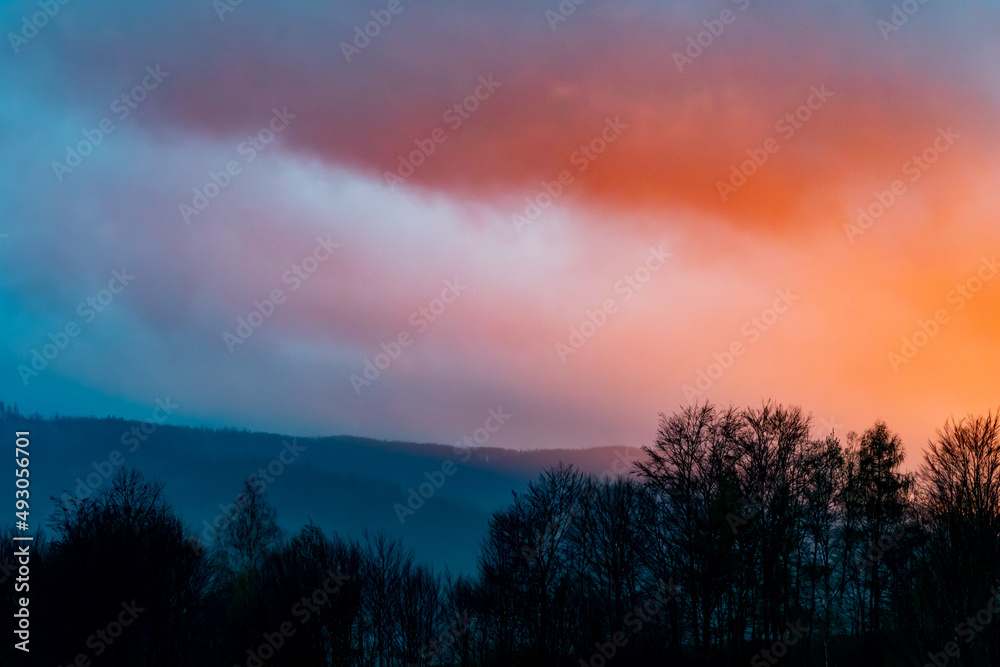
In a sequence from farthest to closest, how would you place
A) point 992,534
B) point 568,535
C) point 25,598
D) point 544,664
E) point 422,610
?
point 568,535, point 422,610, point 25,598, point 544,664, point 992,534

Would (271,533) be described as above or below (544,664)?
above

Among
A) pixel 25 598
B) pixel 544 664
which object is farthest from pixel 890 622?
pixel 25 598

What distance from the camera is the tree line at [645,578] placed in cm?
4619

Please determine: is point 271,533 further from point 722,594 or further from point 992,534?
point 992,534

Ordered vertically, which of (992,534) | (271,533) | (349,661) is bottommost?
(349,661)

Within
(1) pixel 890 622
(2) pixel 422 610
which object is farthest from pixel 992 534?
(2) pixel 422 610

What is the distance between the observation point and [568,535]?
6700cm

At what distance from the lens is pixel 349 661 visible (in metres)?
54.1

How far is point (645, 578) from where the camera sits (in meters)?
65.6

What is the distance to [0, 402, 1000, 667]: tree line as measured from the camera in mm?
46188

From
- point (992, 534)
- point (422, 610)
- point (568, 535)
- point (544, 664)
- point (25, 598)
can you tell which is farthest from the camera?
point (568, 535)

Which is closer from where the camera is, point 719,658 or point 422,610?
point 719,658

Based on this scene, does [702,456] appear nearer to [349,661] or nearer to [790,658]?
[790,658]

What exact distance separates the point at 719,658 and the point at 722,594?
4.36 metres
